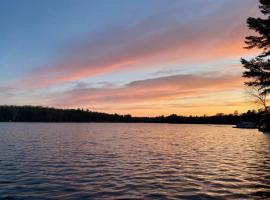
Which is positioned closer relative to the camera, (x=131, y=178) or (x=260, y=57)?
(x=131, y=178)

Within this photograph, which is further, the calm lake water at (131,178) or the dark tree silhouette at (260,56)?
the dark tree silhouette at (260,56)

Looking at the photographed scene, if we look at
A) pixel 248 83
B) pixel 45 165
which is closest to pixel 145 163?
pixel 45 165

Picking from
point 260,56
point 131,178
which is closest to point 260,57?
point 260,56

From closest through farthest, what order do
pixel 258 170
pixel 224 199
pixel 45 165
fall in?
pixel 224 199, pixel 258 170, pixel 45 165

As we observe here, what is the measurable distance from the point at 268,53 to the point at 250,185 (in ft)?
88.5

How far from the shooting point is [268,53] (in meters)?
44.9

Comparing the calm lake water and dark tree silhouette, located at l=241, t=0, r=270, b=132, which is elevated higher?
dark tree silhouette, located at l=241, t=0, r=270, b=132

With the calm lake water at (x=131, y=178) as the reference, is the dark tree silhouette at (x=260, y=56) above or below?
above

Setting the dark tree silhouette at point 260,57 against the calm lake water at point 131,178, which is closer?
the calm lake water at point 131,178

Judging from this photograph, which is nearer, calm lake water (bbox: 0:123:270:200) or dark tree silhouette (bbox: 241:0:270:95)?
calm lake water (bbox: 0:123:270:200)

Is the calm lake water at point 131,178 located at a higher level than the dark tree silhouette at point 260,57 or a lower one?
lower

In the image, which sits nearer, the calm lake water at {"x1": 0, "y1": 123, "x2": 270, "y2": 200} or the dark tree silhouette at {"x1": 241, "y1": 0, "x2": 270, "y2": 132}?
the calm lake water at {"x1": 0, "y1": 123, "x2": 270, "y2": 200}

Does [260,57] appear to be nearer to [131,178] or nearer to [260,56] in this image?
[260,56]

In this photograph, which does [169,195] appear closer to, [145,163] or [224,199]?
[224,199]
